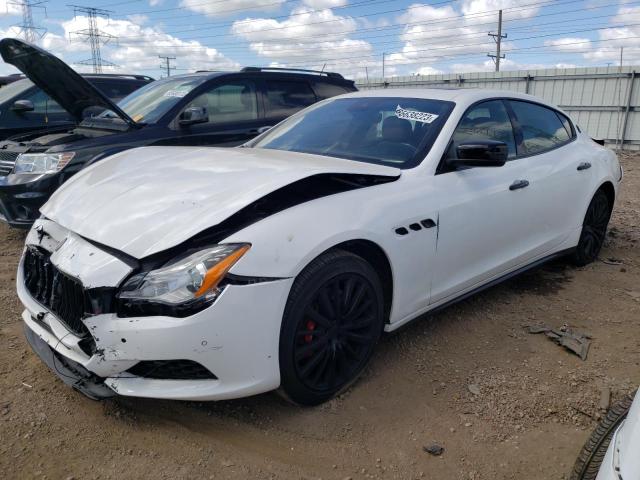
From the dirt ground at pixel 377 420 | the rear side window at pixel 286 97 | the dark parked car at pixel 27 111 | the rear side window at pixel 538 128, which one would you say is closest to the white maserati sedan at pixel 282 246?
the rear side window at pixel 538 128

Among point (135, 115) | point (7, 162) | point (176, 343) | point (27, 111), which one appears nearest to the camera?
point (176, 343)

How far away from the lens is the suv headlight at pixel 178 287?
2.08 m

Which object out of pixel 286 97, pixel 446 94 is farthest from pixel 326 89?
pixel 446 94

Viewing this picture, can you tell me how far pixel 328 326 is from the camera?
2496 millimetres

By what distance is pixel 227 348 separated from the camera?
2137mm

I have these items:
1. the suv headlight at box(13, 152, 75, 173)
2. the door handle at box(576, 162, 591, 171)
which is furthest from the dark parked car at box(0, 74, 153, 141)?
the door handle at box(576, 162, 591, 171)

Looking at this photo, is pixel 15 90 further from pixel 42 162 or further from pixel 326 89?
pixel 326 89

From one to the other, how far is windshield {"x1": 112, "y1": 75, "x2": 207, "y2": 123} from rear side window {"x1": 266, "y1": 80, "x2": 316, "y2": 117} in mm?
820

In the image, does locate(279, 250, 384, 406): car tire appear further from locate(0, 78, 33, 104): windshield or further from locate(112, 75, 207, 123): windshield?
locate(0, 78, 33, 104): windshield

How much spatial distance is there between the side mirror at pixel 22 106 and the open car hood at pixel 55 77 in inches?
72.1

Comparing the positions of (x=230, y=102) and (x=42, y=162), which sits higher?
(x=230, y=102)

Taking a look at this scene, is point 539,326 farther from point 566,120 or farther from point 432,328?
point 566,120

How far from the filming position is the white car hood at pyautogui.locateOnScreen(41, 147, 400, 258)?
7.37ft

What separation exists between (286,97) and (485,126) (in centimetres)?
329
